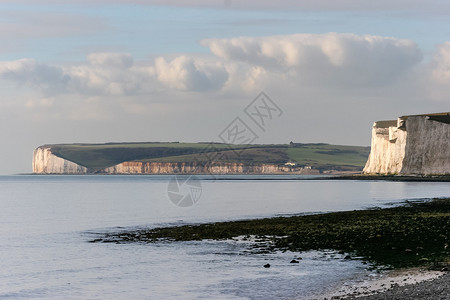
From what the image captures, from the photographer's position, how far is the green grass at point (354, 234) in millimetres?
23359

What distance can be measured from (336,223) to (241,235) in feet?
22.6

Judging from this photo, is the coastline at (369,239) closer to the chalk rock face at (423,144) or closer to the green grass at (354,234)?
the green grass at (354,234)

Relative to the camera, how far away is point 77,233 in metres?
37.4

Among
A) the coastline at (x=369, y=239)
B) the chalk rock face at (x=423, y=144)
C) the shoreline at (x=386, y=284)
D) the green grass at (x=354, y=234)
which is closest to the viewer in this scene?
the shoreline at (x=386, y=284)

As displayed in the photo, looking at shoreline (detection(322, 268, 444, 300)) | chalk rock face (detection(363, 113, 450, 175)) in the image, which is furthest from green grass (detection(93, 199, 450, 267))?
chalk rock face (detection(363, 113, 450, 175))

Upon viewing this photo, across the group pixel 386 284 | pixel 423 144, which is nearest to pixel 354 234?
pixel 386 284

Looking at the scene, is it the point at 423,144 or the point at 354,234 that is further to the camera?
the point at 423,144

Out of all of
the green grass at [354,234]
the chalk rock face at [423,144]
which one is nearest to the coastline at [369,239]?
the green grass at [354,234]

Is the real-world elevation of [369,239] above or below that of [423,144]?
below

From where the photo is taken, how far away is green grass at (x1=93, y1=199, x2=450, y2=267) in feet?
76.6

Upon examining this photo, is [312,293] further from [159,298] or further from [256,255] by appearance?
[256,255]

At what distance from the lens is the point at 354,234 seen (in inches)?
1166

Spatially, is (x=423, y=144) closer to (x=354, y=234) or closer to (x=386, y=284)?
(x=354, y=234)

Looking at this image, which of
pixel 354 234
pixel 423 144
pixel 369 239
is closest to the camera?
pixel 369 239
